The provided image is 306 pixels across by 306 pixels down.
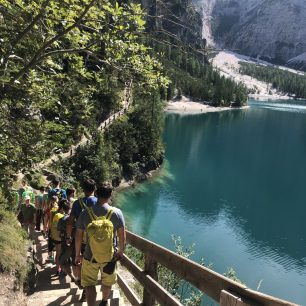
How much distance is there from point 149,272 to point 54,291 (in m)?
3.05

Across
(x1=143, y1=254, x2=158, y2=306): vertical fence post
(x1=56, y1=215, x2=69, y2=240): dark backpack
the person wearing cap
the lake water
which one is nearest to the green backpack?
(x1=143, y1=254, x2=158, y2=306): vertical fence post

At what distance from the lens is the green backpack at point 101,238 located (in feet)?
22.1

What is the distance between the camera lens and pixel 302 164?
79188mm

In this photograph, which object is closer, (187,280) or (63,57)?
(187,280)

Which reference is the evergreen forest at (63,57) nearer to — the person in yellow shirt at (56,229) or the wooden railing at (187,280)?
the person in yellow shirt at (56,229)

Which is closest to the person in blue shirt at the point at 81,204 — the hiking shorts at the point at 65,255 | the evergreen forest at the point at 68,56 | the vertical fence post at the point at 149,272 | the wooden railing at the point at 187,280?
the hiking shorts at the point at 65,255

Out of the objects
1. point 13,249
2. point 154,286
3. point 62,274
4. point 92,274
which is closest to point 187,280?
point 154,286

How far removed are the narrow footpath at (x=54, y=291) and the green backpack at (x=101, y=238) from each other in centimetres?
149

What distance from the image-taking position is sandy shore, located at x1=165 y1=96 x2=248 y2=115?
135875mm

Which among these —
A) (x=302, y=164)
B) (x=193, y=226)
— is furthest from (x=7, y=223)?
(x=302, y=164)

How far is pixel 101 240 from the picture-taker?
6.76 meters

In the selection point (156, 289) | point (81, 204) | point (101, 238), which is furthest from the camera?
point (81, 204)

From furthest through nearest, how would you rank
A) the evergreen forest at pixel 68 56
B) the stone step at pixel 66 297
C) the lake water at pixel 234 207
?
1. the lake water at pixel 234 207
2. the stone step at pixel 66 297
3. the evergreen forest at pixel 68 56

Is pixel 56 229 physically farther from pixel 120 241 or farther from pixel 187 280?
pixel 187 280
